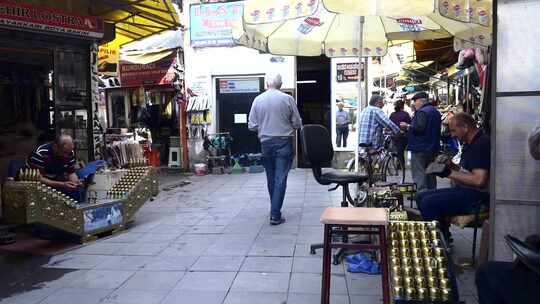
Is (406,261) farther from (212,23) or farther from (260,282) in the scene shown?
(212,23)

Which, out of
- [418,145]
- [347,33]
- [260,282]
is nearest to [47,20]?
[347,33]

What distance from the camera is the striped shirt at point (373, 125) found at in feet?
24.1

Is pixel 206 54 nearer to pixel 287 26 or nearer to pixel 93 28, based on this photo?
pixel 93 28

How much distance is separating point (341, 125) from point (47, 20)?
769 centimetres

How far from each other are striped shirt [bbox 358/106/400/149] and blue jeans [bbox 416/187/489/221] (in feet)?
10.1

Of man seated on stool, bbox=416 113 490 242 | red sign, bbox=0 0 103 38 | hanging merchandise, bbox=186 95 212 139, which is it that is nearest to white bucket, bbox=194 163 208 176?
hanging merchandise, bbox=186 95 212 139

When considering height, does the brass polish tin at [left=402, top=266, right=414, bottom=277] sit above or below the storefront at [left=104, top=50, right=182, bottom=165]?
below

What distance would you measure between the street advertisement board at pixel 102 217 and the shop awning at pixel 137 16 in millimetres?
3374

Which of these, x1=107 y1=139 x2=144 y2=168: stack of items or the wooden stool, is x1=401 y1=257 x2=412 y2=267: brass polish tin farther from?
x1=107 y1=139 x2=144 y2=168: stack of items

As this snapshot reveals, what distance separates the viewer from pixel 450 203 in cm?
418

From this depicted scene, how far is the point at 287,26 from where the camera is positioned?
259 inches

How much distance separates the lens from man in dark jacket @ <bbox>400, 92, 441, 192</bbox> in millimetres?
6844

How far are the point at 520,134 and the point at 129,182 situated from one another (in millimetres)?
4797

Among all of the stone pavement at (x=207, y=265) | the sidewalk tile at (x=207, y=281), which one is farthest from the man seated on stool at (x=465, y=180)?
the sidewalk tile at (x=207, y=281)
